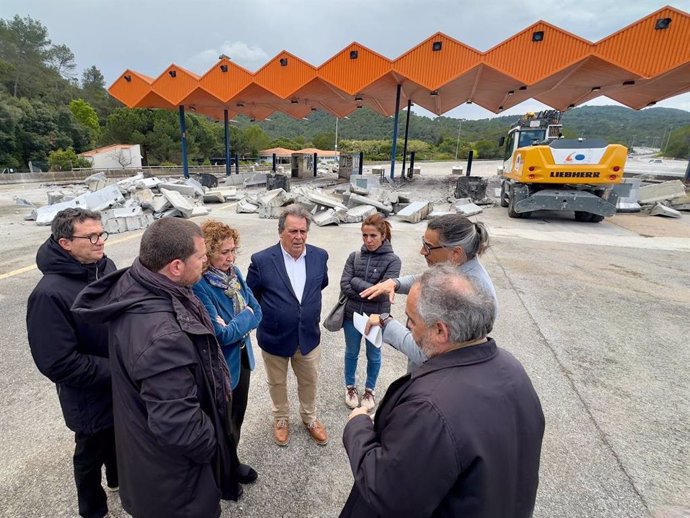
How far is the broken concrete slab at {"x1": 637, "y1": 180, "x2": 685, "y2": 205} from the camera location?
13.1 metres

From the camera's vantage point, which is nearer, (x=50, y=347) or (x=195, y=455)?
(x=195, y=455)

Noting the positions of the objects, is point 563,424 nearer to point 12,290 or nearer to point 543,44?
point 12,290

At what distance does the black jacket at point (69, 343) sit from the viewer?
1692 mm

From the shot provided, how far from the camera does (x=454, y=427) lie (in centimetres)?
98

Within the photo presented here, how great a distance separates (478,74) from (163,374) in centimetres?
2031

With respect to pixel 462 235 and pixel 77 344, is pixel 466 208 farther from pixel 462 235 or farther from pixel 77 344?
pixel 77 344

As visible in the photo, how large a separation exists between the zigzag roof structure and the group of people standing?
16.8 meters

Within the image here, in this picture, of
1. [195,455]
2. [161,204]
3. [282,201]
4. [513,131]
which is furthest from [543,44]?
[195,455]

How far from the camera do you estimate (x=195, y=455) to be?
147 centimetres

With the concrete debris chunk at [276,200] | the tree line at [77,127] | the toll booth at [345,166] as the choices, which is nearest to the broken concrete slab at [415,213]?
the concrete debris chunk at [276,200]

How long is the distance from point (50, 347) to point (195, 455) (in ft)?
2.99

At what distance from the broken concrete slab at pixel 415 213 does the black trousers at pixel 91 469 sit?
9895 millimetres

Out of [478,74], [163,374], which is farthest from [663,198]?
[163,374]

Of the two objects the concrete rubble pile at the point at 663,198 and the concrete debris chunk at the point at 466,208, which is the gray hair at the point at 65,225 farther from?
the concrete rubble pile at the point at 663,198
